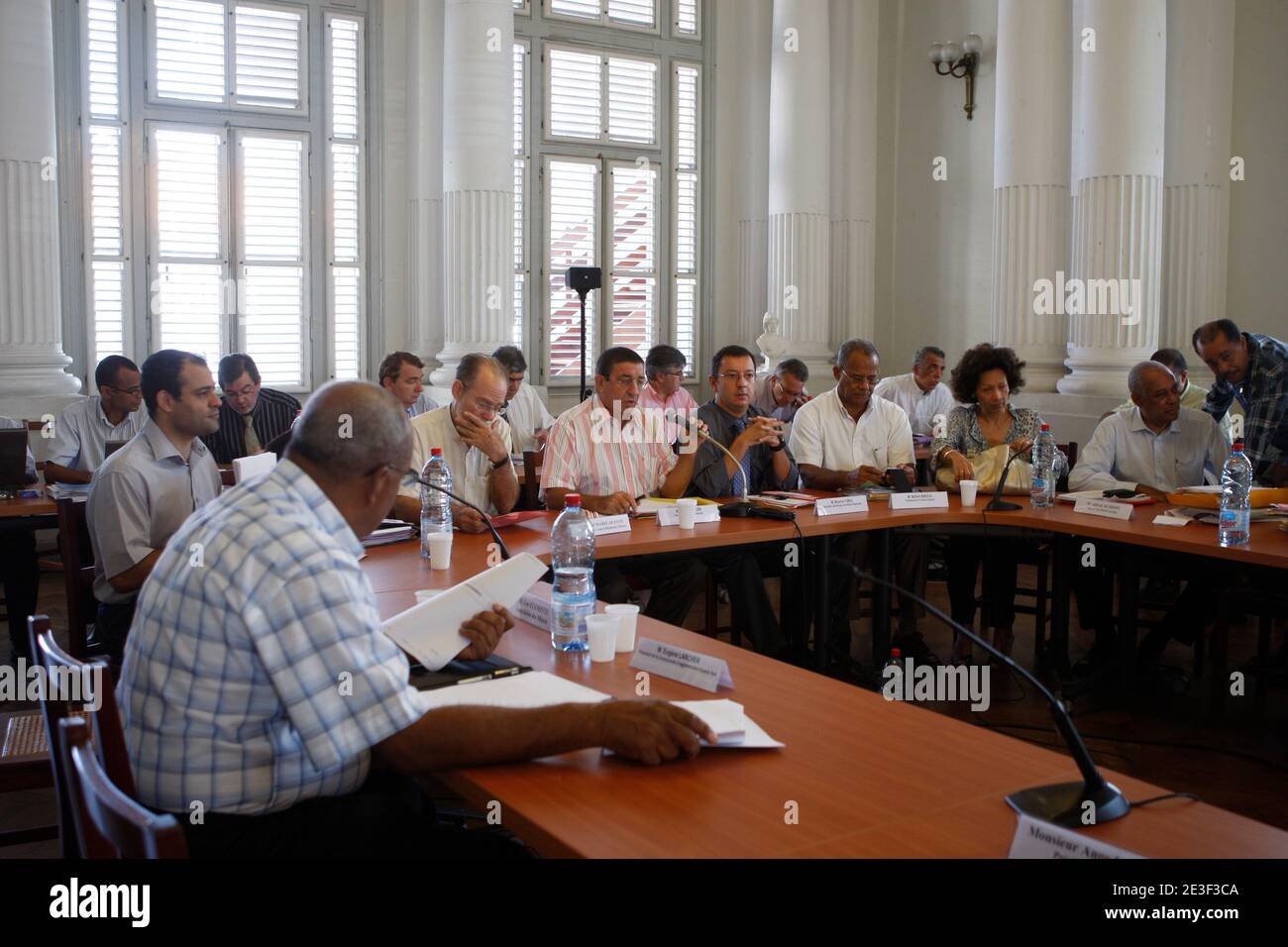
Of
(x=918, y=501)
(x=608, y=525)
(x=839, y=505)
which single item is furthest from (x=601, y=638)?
(x=918, y=501)

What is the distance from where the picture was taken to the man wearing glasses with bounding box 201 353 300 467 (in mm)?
5168

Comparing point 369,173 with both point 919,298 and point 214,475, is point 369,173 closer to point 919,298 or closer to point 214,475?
point 919,298

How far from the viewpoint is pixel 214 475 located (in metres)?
3.34

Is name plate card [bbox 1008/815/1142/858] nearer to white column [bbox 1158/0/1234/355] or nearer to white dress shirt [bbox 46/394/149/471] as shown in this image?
white dress shirt [bbox 46/394/149/471]

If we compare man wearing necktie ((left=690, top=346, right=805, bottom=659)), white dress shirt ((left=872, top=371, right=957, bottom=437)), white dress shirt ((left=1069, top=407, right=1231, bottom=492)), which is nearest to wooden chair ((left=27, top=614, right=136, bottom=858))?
man wearing necktie ((left=690, top=346, right=805, bottom=659))

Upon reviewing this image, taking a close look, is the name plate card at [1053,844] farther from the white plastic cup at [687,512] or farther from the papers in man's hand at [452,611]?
the white plastic cup at [687,512]

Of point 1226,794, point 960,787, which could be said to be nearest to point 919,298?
point 1226,794

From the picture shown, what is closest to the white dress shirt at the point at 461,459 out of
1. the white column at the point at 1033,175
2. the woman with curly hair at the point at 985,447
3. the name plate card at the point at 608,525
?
the name plate card at the point at 608,525

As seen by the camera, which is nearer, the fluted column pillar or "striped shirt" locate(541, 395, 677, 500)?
"striped shirt" locate(541, 395, 677, 500)

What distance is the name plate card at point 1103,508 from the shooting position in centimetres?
408

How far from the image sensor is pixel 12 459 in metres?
4.64

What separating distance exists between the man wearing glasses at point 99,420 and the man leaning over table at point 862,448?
10.0 feet

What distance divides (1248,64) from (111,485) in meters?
6.67

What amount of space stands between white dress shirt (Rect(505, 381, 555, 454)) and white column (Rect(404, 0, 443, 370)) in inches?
44.0
